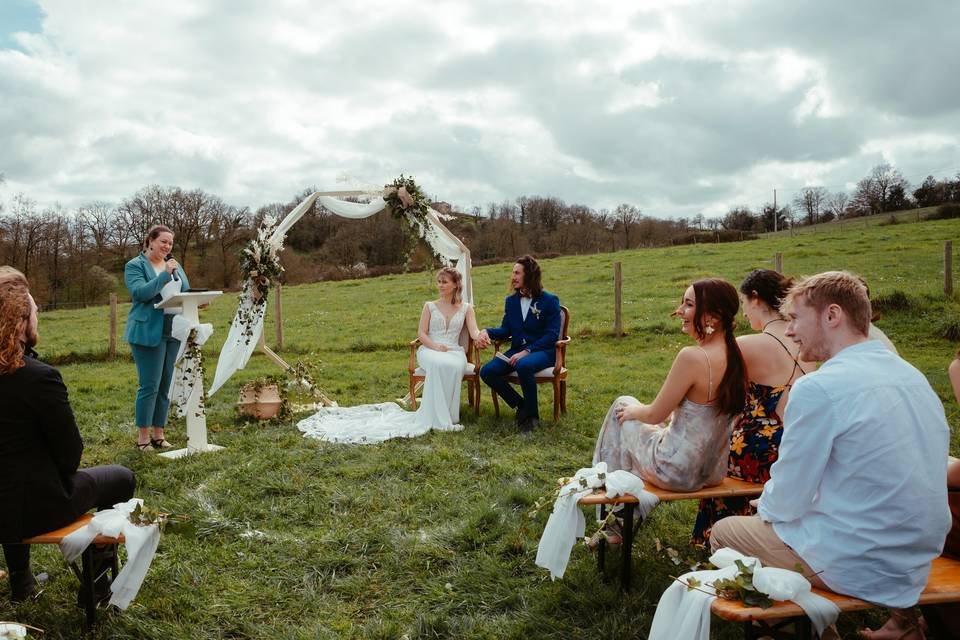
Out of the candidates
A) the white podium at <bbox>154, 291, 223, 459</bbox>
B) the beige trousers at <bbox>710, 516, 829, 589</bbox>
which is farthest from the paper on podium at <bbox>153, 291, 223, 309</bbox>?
the beige trousers at <bbox>710, 516, 829, 589</bbox>

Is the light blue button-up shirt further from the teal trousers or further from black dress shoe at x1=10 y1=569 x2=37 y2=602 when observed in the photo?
the teal trousers

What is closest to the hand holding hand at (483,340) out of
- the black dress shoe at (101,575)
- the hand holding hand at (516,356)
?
the hand holding hand at (516,356)

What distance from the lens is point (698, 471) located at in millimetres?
3369

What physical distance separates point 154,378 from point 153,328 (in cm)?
49

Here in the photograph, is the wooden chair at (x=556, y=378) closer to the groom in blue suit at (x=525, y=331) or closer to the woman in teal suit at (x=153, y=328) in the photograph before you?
the groom in blue suit at (x=525, y=331)

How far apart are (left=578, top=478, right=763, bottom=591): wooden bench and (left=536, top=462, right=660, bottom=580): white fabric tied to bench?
0.14 feet

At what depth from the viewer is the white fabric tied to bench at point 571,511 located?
313 cm

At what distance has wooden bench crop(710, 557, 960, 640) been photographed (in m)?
2.09

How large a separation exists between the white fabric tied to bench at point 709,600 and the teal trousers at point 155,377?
5.38 metres

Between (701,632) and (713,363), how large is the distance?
1.56 m

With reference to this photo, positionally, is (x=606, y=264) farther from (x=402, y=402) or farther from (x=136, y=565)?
(x=136, y=565)

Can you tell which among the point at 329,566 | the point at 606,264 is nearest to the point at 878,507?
the point at 329,566

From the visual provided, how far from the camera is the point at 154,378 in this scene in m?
6.10

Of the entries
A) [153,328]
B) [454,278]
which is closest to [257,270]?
[153,328]
